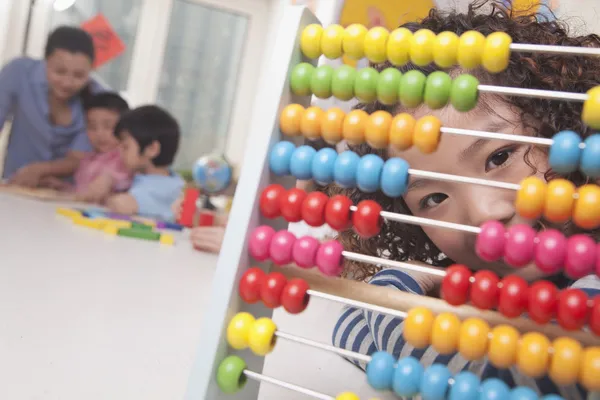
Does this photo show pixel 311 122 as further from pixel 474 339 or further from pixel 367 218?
pixel 474 339

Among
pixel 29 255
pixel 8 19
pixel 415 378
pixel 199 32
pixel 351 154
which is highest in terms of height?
pixel 199 32

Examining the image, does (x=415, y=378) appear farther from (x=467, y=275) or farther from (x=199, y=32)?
(x=199, y=32)

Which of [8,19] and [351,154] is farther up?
[8,19]

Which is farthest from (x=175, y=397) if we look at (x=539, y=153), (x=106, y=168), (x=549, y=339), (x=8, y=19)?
(x=8, y=19)

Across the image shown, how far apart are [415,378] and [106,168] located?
2.30 meters

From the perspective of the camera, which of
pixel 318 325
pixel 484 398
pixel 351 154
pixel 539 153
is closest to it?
pixel 484 398

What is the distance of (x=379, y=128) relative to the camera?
1.87 ft

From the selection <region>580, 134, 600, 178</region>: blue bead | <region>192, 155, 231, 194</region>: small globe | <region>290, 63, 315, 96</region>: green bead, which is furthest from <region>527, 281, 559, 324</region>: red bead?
<region>192, 155, 231, 194</region>: small globe

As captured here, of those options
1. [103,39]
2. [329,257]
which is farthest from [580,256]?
[103,39]

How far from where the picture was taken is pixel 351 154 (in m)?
0.58

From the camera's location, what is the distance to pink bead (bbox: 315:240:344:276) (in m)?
0.56

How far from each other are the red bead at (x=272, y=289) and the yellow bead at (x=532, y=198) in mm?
239

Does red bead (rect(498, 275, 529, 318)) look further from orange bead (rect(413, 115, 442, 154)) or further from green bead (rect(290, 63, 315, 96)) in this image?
green bead (rect(290, 63, 315, 96))

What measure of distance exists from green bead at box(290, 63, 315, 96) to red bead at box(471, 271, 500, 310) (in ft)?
0.89
